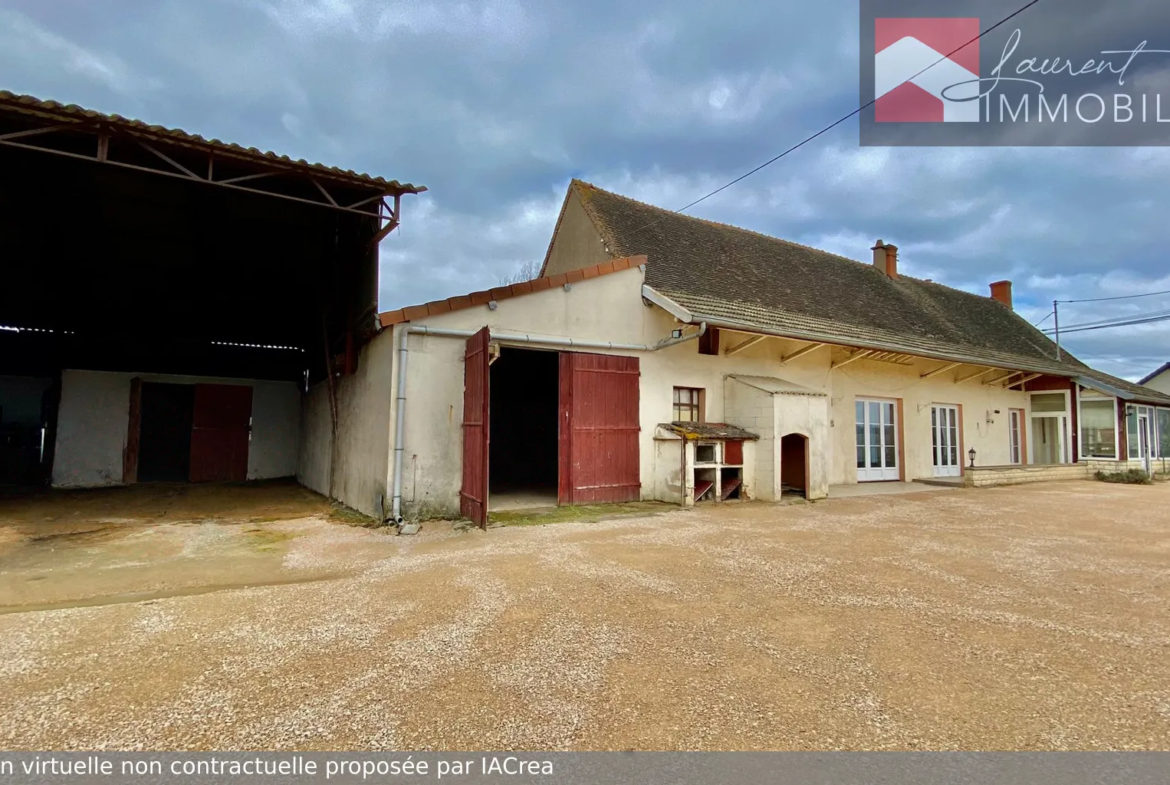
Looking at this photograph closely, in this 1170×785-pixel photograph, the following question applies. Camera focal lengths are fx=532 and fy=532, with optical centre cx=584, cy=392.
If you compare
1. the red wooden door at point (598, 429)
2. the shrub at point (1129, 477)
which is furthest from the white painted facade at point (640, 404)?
the shrub at point (1129, 477)

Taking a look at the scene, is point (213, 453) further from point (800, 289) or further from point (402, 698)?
point (800, 289)

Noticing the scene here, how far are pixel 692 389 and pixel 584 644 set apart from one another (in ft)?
21.5

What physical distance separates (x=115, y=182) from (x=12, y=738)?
6918 mm

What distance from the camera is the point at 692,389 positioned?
8977 mm

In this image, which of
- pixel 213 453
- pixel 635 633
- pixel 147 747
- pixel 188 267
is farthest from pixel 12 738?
pixel 213 453

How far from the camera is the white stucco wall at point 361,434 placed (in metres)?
6.65

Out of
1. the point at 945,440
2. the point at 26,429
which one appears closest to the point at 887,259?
the point at 945,440

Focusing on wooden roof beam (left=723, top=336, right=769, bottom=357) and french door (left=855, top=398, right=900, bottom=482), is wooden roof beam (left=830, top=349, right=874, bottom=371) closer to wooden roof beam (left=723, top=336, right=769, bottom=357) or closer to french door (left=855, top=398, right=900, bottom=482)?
french door (left=855, top=398, right=900, bottom=482)

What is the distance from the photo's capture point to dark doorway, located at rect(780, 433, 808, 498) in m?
8.87

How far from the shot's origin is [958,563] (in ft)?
15.5

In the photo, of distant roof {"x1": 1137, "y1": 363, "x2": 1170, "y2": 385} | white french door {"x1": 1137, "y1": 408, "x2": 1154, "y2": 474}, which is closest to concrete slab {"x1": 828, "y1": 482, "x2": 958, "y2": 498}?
white french door {"x1": 1137, "y1": 408, "x2": 1154, "y2": 474}

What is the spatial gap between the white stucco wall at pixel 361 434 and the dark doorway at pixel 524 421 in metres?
3.47

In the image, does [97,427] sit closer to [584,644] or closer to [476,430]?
[476,430]

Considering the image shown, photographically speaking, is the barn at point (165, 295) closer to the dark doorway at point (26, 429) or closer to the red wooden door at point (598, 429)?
the dark doorway at point (26, 429)
